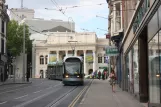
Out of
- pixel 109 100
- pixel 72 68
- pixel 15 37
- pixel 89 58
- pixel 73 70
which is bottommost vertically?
pixel 109 100

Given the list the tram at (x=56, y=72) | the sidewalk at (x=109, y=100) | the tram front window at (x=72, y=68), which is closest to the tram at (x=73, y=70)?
the tram front window at (x=72, y=68)

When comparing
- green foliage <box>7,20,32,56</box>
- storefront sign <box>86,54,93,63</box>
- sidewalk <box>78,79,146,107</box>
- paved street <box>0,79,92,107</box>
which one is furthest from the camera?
storefront sign <box>86,54,93,63</box>

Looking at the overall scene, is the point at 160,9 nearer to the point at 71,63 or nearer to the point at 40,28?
the point at 71,63

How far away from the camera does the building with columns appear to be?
107m

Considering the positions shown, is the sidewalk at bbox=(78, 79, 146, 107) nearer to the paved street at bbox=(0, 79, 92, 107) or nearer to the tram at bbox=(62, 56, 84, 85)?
the paved street at bbox=(0, 79, 92, 107)

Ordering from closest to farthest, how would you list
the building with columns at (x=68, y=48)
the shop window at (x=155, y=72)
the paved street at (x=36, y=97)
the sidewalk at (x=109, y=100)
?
the shop window at (x=155, y=72) < the sidewalk at (x=109, y=100) < the paved street at (x=36, y=97) < the building with columns at (x=68, y=48)

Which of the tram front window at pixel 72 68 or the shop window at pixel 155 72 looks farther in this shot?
the tram front window at pixel 72 68

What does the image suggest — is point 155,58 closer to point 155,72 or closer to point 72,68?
point 155,72

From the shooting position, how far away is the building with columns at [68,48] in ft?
350

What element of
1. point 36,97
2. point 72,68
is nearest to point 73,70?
point 72,68

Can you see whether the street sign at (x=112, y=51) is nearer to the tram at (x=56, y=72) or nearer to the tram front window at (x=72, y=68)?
the tram front window at (x=72, y=68)

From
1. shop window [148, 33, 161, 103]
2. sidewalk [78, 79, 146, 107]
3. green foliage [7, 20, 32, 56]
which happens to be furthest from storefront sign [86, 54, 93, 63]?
shop window [148, 33, 161, 103]

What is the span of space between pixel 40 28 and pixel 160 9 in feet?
364

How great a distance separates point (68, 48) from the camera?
4284 inches
